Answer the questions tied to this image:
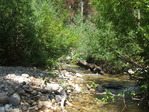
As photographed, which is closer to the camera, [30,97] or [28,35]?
[30,97]

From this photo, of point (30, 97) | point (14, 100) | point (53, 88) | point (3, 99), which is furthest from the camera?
point (53, 88)

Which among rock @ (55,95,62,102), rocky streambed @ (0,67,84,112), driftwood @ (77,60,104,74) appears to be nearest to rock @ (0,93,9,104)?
rocky streambed @ (0,67,84,112)

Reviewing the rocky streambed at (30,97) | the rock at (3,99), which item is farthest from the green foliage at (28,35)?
the rock at (3,99)

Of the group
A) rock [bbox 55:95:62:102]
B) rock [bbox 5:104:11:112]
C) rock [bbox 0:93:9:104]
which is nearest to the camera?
rock [bbox 5:104:11:112]

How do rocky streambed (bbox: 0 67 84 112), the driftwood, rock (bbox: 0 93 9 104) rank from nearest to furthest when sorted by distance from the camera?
rock (bbox: 0 93 9 104), rocky streambed (bbox: 0 67 84 112), the driftwood

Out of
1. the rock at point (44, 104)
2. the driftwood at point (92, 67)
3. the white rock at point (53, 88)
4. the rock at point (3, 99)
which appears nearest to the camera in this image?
the rock at point (3, 99)

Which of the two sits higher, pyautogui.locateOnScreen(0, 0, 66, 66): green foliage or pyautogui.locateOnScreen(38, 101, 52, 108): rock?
pyautogui.locateOnScreen(0, 0, 66, 66): green foliage

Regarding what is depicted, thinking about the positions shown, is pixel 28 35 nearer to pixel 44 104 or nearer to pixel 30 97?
pixel 30 97

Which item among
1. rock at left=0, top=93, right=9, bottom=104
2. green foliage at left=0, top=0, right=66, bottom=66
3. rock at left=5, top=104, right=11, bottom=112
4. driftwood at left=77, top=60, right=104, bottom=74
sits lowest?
driftwood at left=77, top=60, right=104, bottom=74

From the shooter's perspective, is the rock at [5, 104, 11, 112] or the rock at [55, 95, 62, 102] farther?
the rock at [55, 95, 62, 102]

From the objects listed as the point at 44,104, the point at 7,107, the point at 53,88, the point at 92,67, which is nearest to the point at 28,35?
the point at 53,88

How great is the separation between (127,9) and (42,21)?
17.5 ft

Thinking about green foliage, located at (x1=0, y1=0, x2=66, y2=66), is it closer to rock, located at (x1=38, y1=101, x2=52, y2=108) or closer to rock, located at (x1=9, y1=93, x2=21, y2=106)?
rock, located at (x1=38, y1=101, x2=52, y2=108)

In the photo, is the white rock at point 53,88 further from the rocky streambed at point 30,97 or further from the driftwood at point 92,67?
the driftwood at point 92,67
